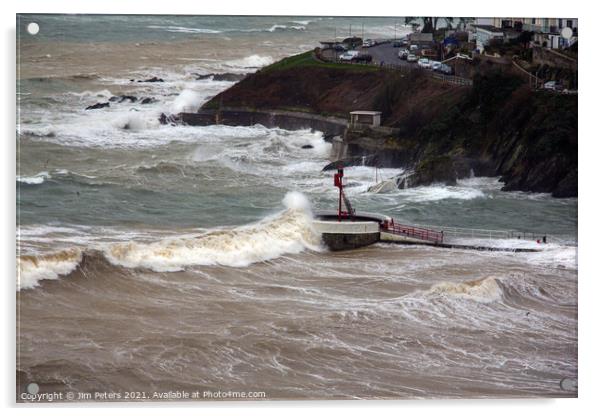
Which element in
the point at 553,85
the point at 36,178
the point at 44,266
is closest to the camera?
the point at 44,266

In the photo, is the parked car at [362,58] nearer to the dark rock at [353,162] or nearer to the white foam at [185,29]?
the dark rock at [353,162]

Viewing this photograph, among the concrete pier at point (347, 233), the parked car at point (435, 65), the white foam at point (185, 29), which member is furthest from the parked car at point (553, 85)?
the white foam at point (185, 29)

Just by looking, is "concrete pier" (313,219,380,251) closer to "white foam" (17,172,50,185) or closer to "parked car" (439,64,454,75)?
"parked car" (439,64,454,75)

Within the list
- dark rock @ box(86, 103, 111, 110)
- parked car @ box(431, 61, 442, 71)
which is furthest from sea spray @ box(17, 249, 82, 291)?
parked car @ box(431, 61, 442, 71)

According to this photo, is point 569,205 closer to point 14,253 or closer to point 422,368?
point 422,368

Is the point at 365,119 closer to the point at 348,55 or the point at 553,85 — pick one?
the point at 348,55

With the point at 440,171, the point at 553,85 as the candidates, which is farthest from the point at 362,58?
the point at 553,85
